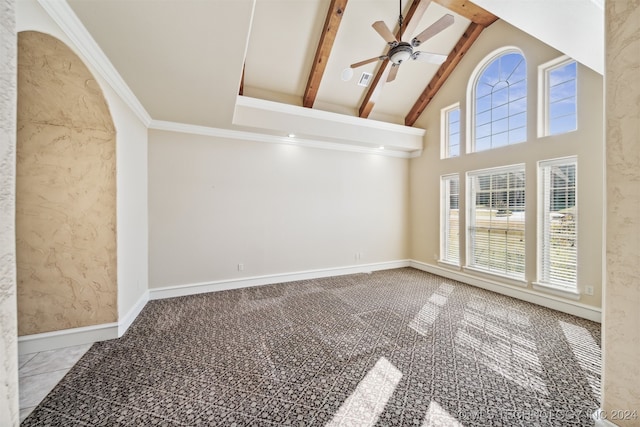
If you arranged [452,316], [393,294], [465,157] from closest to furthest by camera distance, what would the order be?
[452,316] → [393,294] → [465,157]

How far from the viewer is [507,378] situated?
2068 mm

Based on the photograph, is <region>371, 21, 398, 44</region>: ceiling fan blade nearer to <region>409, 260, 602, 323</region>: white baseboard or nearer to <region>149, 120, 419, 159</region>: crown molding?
<region>149, 120, 419, 159</region>: crown molding

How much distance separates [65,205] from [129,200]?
1.96 feet

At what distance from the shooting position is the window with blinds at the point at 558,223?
339 cm

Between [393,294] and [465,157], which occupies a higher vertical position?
[465,157]

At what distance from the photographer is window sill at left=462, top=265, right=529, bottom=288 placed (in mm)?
3889

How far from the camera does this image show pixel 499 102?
14.3 feet

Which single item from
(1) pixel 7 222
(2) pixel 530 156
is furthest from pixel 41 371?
(2) pixel 530 156

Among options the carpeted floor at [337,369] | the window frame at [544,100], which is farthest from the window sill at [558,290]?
the window frame at [544,100]

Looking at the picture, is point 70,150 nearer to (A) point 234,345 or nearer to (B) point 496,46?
(A) point 234,345

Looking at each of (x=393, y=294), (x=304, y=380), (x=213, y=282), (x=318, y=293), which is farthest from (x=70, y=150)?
(x=393, y=294)

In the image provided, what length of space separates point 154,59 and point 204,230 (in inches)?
102

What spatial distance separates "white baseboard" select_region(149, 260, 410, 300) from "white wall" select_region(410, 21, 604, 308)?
4.12ft

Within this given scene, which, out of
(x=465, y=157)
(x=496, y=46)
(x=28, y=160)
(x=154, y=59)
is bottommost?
(x=28, y=160)
